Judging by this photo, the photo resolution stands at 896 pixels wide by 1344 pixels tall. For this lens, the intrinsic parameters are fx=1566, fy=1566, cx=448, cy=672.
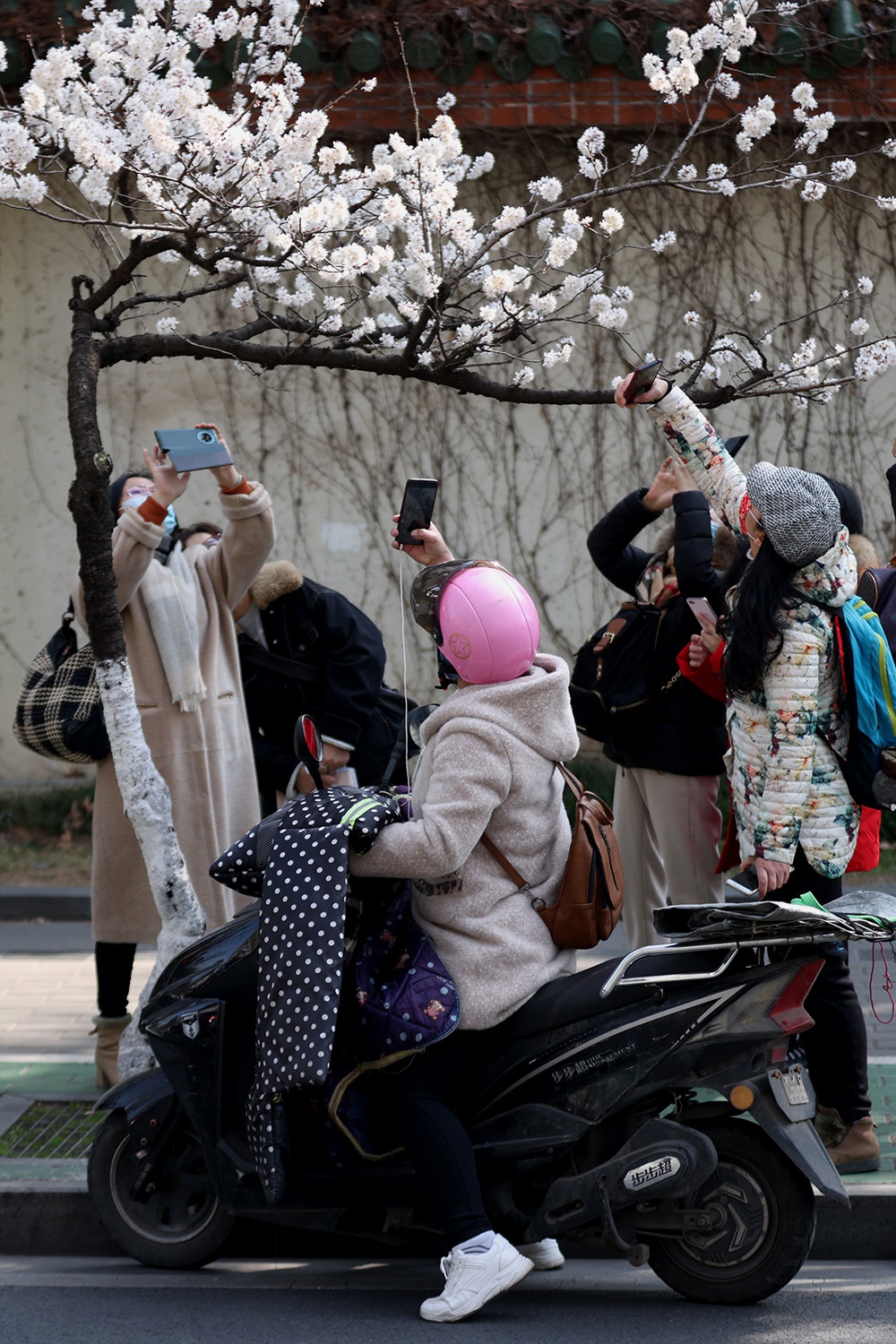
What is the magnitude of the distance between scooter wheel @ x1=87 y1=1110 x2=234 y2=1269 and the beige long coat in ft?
3.84

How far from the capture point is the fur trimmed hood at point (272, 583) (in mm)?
5539

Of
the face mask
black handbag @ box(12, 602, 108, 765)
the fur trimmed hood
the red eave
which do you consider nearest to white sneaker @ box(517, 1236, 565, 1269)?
black handbag @ box(12, 602, 108, 765)

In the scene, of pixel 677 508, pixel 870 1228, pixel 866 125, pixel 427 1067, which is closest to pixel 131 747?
pixel 427 1067

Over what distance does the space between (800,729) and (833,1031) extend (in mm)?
889

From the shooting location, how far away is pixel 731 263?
974 centimetres

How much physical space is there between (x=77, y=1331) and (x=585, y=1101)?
1324 mm

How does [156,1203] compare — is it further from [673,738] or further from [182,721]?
[673,738]

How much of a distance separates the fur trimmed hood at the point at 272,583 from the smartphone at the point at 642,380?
5.24 ft

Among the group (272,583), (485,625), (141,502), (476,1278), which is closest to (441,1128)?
(476,1278)

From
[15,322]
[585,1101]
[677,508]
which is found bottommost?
[585,1101]

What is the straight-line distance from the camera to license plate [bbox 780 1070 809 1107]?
3611 mm

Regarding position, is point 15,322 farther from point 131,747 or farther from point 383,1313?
point 383,1313

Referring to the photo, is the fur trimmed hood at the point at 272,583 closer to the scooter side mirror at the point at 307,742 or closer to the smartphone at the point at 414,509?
the smartphone at the point at 414,509

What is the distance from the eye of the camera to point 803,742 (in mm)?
4203
